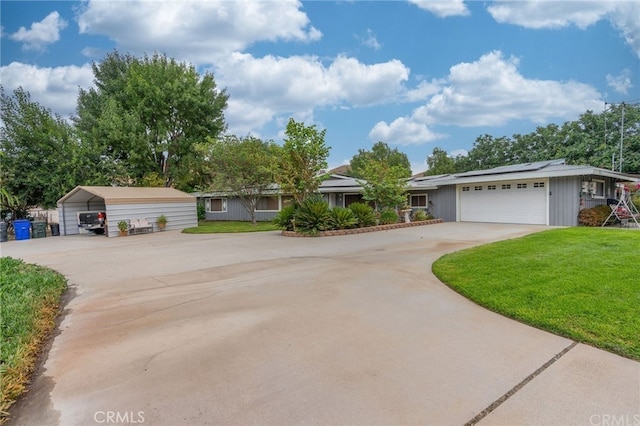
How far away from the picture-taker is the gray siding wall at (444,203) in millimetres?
17688

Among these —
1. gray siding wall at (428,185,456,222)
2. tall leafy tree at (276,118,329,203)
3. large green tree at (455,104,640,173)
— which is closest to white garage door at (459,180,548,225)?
gray siding wall at (428,185,456,222)

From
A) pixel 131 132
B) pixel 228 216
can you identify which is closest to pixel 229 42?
pixel 131 132

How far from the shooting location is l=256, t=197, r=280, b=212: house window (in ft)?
68.8

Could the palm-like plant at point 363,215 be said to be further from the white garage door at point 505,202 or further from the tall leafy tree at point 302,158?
the white garage door at point 505,202

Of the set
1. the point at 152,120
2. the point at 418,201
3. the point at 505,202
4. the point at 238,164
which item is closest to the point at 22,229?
the point at 238,164

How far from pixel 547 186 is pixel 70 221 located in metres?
22.4

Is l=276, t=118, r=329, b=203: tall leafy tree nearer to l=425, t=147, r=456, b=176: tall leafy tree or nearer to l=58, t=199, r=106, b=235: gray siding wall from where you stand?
l=58, t=199, r=106, b=235: gray siding wall

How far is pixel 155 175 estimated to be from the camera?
68.2 ft

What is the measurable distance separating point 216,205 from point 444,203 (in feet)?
50.7

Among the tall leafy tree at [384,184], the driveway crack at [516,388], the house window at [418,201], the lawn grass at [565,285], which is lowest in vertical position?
the driveway crack at [516,388]

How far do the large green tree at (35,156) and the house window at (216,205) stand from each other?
7.54m

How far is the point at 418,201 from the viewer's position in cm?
1950

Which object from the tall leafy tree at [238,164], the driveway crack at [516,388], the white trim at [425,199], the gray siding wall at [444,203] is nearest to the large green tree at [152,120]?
the tall leafy tree at [238,164]

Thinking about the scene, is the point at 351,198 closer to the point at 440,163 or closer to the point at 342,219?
the point at 342,219
